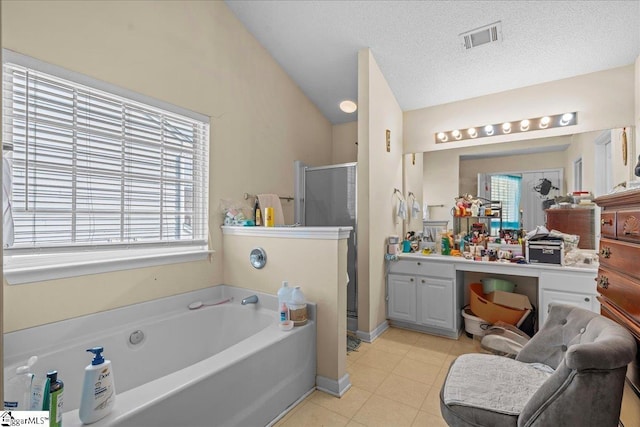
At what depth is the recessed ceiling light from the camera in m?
3.72

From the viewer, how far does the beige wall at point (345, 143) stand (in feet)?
13.4

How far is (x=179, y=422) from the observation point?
137 centimetres

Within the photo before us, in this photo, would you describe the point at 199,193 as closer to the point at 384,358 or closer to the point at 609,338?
the point at 384,358

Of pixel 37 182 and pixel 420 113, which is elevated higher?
pixel 420 113

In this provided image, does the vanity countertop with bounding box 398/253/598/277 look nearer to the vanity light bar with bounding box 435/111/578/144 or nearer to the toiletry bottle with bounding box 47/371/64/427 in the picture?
the vanity light bar with bounding box 435/111/578/144

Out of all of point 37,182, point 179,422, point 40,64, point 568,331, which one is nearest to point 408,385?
point 568,331

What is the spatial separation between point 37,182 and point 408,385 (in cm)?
270

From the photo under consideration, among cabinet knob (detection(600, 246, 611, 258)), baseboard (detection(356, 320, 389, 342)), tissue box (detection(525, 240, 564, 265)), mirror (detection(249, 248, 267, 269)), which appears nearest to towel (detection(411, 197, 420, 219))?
tissue box (detection(525, 240, 564, 265))

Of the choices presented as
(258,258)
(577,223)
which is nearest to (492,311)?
(577,223)

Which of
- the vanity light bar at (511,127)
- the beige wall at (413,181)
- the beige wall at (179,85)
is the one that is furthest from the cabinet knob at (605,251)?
the beige wall at (179,85)

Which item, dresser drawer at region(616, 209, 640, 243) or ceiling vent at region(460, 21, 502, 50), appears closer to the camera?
dresser drawer at region(616, 209, 640, 243)

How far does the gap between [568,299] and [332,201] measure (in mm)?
2213

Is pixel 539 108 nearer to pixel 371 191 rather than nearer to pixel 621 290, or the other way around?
pixel 371 191

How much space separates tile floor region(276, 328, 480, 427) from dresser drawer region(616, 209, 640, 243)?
4.62 ft
